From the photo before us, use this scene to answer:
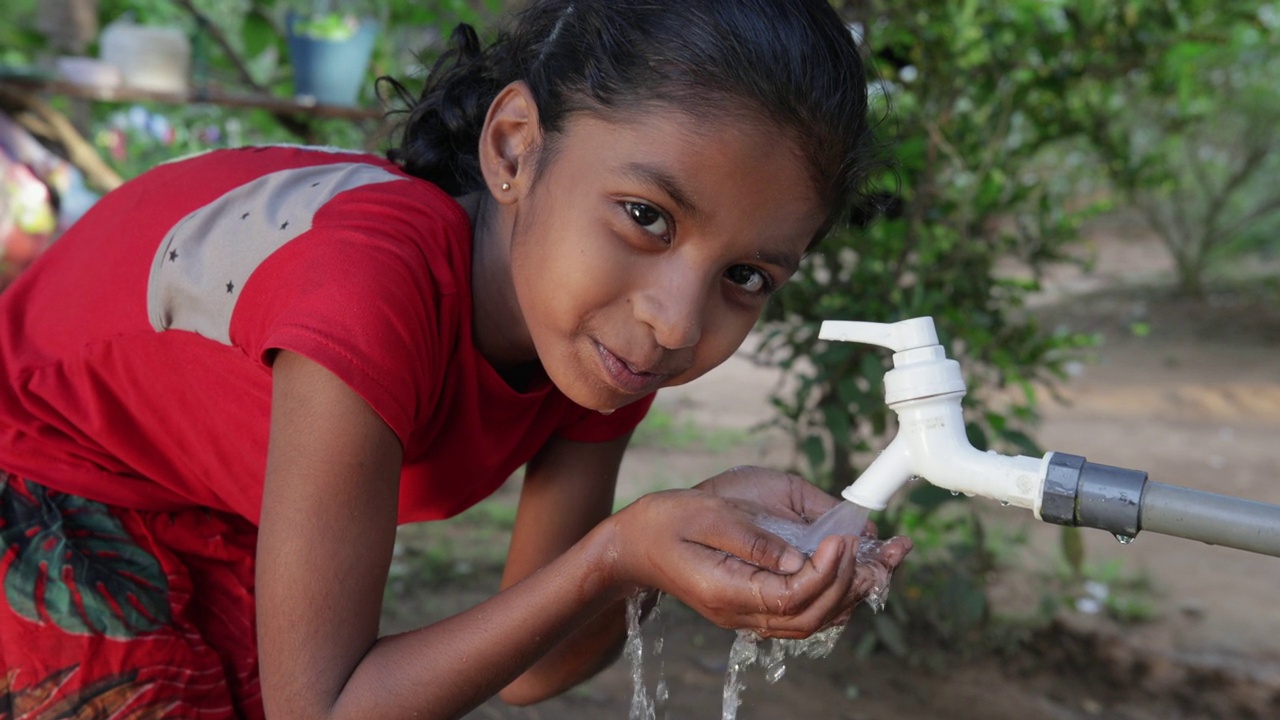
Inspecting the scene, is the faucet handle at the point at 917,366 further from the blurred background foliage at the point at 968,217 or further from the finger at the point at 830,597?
the blurred background foliage at the point at 968,217

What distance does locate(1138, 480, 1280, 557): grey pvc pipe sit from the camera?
2.82 feet

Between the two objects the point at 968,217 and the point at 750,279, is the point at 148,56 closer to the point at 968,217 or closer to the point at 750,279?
the point at 968,217

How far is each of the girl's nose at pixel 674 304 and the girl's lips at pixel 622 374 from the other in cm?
8

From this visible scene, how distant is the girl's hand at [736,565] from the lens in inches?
44.2

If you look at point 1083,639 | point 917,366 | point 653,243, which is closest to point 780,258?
point 653,243

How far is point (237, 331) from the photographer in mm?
1315

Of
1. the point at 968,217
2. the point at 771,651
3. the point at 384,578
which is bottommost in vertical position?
the point at 968,217

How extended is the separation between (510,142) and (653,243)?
11.6 inches

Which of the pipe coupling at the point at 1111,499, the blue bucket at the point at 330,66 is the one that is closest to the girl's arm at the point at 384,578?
the pipe coupling at the point at 1111,499

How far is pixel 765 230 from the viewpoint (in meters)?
1.27

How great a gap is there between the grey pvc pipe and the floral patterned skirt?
1195 millimetres

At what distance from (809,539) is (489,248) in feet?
1.83

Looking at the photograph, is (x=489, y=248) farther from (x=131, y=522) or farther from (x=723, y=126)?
(x=131, y=522)

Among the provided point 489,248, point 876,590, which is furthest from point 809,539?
point 489,248
